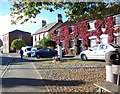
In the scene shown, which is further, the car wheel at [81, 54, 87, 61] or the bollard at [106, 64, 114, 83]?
the car wheel at [81, 54, 87, 61]

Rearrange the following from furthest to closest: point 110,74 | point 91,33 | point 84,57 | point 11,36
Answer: point 91,33 → point 84,57 → point 11,36 → point 110,74

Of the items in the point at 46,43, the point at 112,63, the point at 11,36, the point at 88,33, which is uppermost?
Answer: the point at 88,33

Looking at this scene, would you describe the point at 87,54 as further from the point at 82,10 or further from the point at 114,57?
the point at 114,57

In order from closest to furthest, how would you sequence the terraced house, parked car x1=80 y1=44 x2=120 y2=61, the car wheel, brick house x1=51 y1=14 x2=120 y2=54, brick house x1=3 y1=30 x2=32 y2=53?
brick house x1=3 y1=30 x2=32 y2=53
parked car x1=80 y1=44 x2=120 y2=61
the car wheel
the terraced house
brick house x1=51 y1=14 x2=120 y2=54

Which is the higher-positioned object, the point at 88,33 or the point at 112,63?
the point at 88,33

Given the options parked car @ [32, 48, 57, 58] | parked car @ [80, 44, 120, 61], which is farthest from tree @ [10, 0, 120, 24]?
parked car @ [32, 48, 57, 58]

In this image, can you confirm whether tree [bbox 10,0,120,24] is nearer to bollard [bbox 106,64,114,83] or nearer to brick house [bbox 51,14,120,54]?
bollard [bbox 106,64,114,83]

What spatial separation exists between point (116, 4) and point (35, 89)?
513cm

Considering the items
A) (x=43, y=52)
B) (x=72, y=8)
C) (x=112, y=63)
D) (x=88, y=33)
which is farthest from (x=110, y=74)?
(x=43, y=52)

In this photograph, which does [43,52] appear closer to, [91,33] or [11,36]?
[91,33]

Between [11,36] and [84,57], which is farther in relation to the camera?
[84,57]

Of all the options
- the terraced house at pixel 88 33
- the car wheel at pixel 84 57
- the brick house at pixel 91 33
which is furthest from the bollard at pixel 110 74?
the brick house at pixel 91 33

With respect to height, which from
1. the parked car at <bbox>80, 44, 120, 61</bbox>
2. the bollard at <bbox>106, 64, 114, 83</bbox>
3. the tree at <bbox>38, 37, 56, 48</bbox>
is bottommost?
the bollard at <bbox>106, 64, 114, 83</bbox>

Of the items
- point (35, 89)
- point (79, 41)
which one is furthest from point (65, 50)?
point (35, 89)
